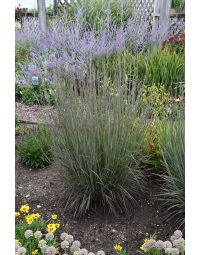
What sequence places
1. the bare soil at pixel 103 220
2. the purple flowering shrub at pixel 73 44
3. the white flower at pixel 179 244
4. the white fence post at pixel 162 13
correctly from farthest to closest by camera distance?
1. the white fence post at pixel 162 13
2. the purple flowering shrub at pixel 73 44
3. the bare soil at pixel 103 220
4. the white flower at pixel 179 244

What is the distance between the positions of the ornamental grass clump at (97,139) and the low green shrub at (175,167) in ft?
0.60

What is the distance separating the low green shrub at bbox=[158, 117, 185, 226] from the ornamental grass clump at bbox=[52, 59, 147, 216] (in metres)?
0.18

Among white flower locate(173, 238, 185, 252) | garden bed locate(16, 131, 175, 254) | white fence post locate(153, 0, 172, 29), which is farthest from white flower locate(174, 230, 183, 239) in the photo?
white fence post locate(153, 0, 172, 29)

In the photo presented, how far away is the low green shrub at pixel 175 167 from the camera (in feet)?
7.31

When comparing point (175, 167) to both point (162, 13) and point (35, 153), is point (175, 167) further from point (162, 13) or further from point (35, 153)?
point (162, 13)

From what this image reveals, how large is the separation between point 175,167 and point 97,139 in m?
0.51

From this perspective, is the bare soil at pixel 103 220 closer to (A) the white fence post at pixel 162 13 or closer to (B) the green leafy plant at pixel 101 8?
(A) the white fence post at pixel 162 13

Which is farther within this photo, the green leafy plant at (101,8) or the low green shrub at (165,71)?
the green leafy plant at (101,8)

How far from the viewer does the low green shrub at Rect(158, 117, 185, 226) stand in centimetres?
223

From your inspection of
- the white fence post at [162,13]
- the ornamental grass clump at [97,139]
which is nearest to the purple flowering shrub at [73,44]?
the white fence post at [162,13]
